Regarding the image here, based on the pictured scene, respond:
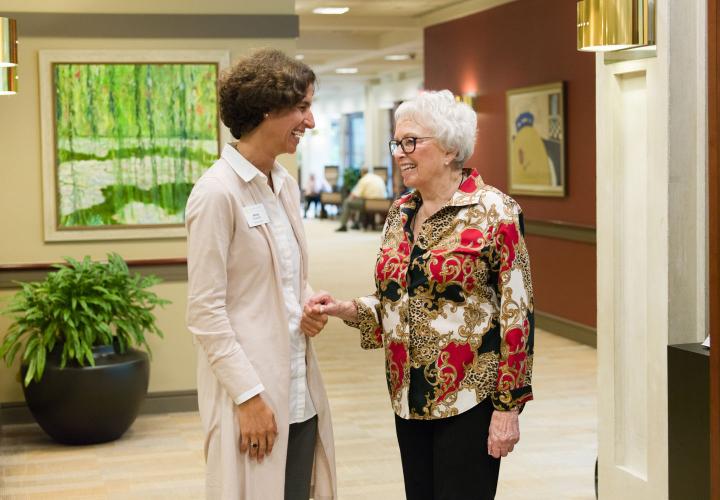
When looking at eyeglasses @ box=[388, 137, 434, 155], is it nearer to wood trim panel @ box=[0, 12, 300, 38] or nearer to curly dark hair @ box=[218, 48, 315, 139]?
curly dark hair @ box=[218, 48, 315, 139]

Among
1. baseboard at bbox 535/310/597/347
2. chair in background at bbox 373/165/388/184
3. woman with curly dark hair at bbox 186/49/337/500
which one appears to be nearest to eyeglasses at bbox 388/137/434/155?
woman with curly dark hair at bbox 186/49/337/500

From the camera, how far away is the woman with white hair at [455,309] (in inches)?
102

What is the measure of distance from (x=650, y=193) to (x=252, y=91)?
1936 millimetres

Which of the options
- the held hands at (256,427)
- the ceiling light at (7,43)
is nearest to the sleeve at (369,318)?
the held hands at (256,427)

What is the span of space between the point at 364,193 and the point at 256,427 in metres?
18.5

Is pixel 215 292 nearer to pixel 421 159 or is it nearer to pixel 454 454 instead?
pixel 421 159

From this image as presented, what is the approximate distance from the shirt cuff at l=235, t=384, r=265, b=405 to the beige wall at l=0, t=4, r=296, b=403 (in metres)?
4.32

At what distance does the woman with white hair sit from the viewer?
2.59 metres

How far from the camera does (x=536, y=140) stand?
32.8 feet

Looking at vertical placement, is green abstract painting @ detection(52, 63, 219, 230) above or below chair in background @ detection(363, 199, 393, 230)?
above

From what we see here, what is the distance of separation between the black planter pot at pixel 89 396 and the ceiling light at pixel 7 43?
1.65 metres

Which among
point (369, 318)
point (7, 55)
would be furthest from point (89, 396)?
point (369, 318)

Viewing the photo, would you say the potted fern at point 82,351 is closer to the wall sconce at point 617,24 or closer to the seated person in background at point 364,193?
the wall sconce at point 617,24

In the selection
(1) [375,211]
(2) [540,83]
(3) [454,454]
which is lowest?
(3) [454,454]
